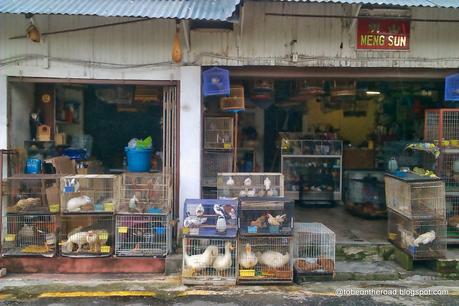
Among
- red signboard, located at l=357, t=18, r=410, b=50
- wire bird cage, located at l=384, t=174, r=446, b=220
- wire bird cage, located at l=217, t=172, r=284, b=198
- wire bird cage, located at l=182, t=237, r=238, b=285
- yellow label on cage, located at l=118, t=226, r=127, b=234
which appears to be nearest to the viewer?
wire bird cage, located at l=182, t=237, r=238, b=285

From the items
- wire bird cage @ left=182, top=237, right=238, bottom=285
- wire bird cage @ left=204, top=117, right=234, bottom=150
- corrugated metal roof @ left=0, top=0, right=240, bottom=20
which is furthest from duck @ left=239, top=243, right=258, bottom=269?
corrugated metal roof @ left=0, top=0, right=240, bottom=20

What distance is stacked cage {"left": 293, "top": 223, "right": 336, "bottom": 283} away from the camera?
6.54 m

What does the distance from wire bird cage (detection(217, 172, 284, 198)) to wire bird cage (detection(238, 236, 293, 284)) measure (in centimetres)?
95

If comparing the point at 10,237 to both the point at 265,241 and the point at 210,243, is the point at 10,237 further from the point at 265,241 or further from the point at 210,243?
the point at 265,241

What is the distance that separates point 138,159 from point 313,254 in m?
3.37

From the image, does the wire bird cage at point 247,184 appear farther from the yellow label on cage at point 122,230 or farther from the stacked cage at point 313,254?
the yellow label on cage at point 122,230

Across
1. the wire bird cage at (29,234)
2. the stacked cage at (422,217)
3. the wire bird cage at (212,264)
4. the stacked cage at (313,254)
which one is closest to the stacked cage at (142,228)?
the wire bird cage at (212,264)

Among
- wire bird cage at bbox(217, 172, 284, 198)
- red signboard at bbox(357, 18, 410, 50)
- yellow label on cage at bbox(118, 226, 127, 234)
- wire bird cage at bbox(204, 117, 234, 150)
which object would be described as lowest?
yellow label on cage at bbox(118, 226, 127, 234)

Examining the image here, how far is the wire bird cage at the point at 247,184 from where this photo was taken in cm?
716

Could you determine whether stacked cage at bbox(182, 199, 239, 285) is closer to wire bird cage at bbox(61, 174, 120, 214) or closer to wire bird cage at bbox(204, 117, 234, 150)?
wire bird cage at bbox(61, 174, 120, 214)

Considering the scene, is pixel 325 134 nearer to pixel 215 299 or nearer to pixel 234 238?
pixel 234 238

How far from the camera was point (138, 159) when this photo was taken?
788cm

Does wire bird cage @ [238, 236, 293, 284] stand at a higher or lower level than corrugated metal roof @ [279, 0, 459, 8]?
lower

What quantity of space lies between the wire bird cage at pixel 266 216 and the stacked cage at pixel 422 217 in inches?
75.5
